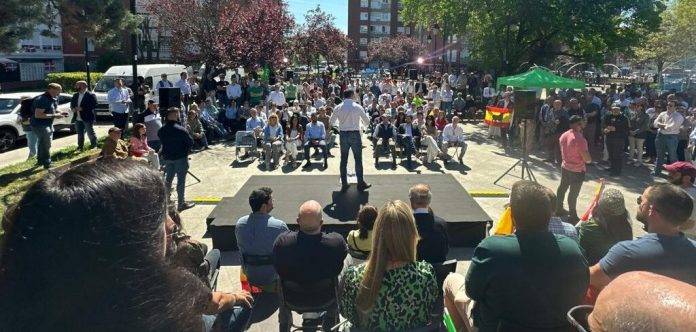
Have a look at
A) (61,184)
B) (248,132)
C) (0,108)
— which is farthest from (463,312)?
(0,108)

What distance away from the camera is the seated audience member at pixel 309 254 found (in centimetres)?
400

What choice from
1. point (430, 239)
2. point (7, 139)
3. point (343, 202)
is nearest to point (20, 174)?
point (7, 139)

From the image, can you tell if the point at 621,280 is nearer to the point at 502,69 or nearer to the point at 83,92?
the point at 83,92

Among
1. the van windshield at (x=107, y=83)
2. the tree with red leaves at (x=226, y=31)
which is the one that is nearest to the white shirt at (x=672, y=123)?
the tree with red leaves at (x=226, y=31)

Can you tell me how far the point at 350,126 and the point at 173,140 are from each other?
10.2ft

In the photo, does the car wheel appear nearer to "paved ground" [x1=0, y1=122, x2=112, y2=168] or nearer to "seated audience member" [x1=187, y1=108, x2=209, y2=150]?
"paved ground" [x1=0, y1=122, x2=112, y2=168]

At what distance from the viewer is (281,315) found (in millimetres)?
4383

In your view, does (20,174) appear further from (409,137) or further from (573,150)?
(573,150)

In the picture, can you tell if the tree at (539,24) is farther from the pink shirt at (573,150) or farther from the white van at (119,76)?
the pink shirt at (573,150)

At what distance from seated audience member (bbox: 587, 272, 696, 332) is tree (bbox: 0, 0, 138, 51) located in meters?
13.2

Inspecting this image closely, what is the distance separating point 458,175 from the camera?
38.7ft

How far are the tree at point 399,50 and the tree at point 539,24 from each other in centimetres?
4076

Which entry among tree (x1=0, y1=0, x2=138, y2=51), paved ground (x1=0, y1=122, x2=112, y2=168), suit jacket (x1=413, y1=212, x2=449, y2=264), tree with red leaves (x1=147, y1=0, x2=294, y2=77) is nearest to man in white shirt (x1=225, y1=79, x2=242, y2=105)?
tree with red leaves (x1=147, y1=0, x2=294, y2=77)

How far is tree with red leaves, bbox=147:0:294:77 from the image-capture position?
21109 millimetres
